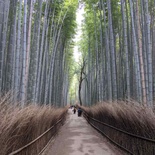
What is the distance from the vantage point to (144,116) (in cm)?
326

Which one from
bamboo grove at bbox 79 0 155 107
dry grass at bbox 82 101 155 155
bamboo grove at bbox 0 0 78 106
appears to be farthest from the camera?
bamboo grove at bbox 79 0 155 107

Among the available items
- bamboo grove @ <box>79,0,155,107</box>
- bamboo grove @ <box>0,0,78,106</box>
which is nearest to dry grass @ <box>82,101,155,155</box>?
bamboo grove @ <box>79,0,155,107</box>

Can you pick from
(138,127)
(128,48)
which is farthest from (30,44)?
(138,127)

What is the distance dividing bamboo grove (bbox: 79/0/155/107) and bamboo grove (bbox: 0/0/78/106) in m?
2.14

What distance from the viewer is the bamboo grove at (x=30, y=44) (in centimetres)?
519

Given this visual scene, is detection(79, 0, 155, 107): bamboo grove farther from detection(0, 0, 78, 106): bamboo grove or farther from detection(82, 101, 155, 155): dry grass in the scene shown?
detection(0, 0, 78, 106): bamboo grove

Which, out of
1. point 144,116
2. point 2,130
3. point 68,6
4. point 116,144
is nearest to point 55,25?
point 68,6

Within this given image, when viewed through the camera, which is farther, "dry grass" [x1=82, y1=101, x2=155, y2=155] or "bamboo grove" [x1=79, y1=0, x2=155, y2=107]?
"bamboo grove" [x1=79, y1=0, x2=155, y2=107]

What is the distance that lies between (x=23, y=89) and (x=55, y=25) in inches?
235

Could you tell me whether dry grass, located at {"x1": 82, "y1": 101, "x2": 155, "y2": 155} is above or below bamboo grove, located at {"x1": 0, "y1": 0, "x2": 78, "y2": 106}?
below

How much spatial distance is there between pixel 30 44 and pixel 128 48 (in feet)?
14.6

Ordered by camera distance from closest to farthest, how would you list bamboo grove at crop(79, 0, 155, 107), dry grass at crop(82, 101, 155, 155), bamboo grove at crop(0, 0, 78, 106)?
dry grass at crop(82, 101, 155, 155), bamboo grove at crop(0, 0, 78, 106), bamboo grove at crop(79, 0, 155, 107)

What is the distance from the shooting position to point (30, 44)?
9.40 metres

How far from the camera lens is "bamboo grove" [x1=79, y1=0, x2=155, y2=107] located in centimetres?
537
